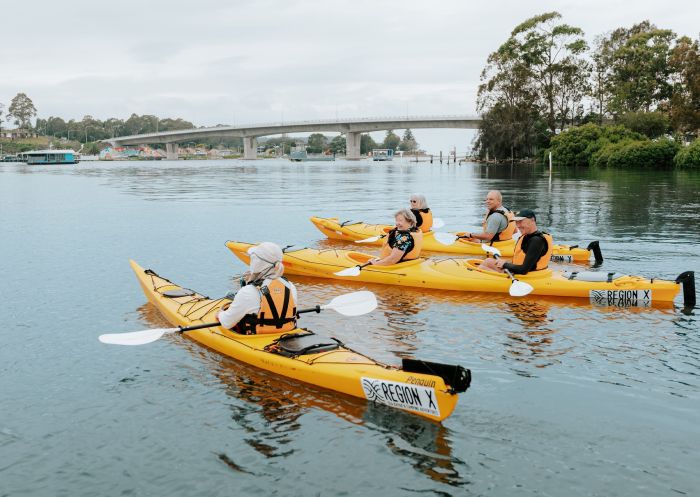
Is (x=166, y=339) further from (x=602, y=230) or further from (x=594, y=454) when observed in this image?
(x=602, y=230)

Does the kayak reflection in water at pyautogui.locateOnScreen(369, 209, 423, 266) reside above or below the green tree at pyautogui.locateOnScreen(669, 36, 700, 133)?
below

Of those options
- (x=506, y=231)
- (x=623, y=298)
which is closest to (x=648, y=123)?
(x=506, y=231)

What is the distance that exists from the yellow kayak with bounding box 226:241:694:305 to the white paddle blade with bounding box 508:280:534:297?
570 mm

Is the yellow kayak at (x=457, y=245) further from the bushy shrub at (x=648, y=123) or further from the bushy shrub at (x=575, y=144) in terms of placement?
the bushy shrub at (x=648, y=123)

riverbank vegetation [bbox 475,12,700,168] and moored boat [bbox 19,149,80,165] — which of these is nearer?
riverbank vegetation [bbox 475,12,700,168]

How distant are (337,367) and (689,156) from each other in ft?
172

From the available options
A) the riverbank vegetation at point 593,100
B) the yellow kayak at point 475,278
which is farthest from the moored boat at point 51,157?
the yellow kayak at point 475,278

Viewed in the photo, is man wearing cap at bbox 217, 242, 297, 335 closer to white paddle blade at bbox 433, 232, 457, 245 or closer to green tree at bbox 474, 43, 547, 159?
white paddle blade at bbox 433, 232, 457, 245

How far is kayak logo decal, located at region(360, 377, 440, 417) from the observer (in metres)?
5.82

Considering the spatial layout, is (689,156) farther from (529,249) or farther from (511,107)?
(529,249)

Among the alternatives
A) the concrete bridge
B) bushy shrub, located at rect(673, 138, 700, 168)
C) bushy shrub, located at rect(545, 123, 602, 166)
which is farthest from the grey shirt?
the concrete bridge

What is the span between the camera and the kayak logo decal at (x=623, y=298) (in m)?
9.95

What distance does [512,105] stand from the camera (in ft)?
227

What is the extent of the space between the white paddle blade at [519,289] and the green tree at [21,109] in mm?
190300
